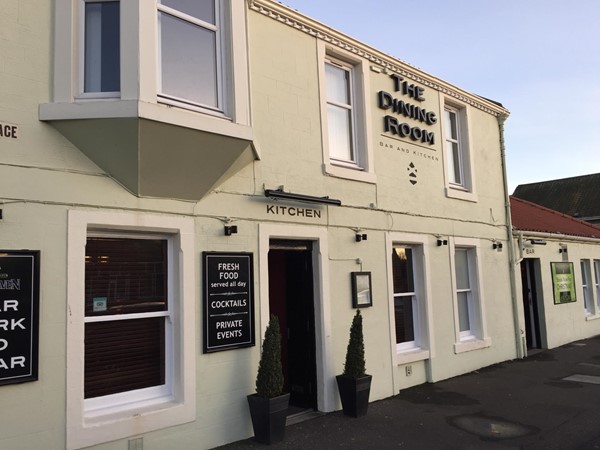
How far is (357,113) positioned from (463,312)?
4.91m

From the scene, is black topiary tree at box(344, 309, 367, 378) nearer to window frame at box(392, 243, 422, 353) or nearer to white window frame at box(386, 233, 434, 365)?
white window frame at box(386, 233, 434, 365)

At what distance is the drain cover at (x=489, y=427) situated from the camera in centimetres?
632

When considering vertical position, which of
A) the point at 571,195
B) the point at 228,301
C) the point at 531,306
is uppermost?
the point at 571,195

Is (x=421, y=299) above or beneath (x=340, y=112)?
beneath

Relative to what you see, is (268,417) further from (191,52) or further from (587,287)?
(587,287)

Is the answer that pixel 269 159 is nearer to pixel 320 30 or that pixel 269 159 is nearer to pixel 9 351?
pixel 320 30

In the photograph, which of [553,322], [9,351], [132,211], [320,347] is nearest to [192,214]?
[132,211]

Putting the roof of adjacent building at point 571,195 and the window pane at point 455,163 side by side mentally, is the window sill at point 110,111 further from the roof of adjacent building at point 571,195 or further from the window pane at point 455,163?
the roof of adjacent building at point 571,195

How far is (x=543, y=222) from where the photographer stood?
50.2ft

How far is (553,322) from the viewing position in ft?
43.2

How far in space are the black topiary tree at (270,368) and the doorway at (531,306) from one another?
9.43m

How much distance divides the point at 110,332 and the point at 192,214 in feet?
5.30

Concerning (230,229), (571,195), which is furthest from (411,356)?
(571,195)

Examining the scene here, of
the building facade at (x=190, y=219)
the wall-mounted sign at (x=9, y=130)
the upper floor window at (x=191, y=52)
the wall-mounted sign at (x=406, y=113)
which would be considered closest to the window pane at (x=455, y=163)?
the wall-mounted sign at (x=406, y=113)
